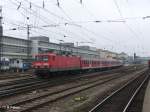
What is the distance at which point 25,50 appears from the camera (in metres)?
104

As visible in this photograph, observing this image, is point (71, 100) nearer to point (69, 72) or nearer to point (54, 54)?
point (54, 54)

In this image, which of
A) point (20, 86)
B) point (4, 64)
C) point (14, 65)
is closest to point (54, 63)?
point (20, 86)

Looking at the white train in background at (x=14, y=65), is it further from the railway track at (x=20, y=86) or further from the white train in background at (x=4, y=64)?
the railway track at (x=20, y=86)

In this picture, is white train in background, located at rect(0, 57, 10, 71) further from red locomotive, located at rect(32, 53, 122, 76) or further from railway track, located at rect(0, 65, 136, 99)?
railway track, located at rect(0, 65, 136, 99)

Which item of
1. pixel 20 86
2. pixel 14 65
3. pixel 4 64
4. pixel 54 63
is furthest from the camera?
pixel 14 65

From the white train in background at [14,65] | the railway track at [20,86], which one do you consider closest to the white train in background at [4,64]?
the white train in background at [14,65]

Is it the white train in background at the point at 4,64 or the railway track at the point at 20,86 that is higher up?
the white train in background at the point at 4,64

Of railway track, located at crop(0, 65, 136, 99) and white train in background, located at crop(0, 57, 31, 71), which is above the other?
white train in background, located at crop(0, 57, 31, 71)

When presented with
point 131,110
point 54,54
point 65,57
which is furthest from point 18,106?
point 65,57

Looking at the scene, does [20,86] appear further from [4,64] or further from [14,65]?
[14,65]

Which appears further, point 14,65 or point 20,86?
point 14,65

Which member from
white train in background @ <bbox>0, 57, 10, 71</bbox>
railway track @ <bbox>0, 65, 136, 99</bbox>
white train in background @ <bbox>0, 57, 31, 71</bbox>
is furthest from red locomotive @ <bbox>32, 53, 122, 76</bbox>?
white train in background @ <bbox>0, 57, 31, 71</bbox>

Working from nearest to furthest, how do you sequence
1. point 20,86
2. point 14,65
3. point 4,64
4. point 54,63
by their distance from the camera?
1. point 20,86
2. point 54,63
3. point 4,64
4. point 14,65

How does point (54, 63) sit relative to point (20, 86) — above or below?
above
